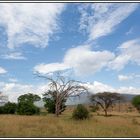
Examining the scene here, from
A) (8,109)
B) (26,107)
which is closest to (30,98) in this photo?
(8,109)

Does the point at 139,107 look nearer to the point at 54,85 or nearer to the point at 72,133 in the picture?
the point at 54,85

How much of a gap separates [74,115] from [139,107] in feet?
95.1

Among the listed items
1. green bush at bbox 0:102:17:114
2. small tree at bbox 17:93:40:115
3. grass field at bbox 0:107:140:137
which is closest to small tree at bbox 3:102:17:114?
green bush at bbox 0:102:17:114

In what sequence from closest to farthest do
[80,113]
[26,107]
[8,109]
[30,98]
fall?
1. [80,113]
2. [26,107]
3. [30,98]
4. [8,109]

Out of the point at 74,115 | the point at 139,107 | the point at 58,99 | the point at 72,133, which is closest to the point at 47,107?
the point at 58,99

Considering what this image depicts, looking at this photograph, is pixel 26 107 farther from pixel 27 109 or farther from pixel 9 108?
pixel 9 108

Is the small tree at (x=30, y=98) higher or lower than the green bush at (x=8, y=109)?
higher

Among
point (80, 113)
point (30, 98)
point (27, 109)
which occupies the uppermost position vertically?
point (30, 98)

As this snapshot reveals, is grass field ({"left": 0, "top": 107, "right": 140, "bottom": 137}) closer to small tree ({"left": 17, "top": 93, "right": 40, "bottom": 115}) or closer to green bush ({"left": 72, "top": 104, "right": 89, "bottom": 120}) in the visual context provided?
green bush ({"left": 72, "top": 104, "right": 89, "bottom": 120})

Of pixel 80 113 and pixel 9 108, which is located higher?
pixel 9 108

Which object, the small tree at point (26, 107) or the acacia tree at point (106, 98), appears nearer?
the small tree at point (26, 107)

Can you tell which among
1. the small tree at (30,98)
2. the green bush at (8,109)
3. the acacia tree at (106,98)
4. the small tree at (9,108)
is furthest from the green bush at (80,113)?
the acacia tree at (106,98)

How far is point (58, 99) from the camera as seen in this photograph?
1405 inches

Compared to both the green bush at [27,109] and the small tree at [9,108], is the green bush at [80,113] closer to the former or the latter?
the green bush at [27,109]
